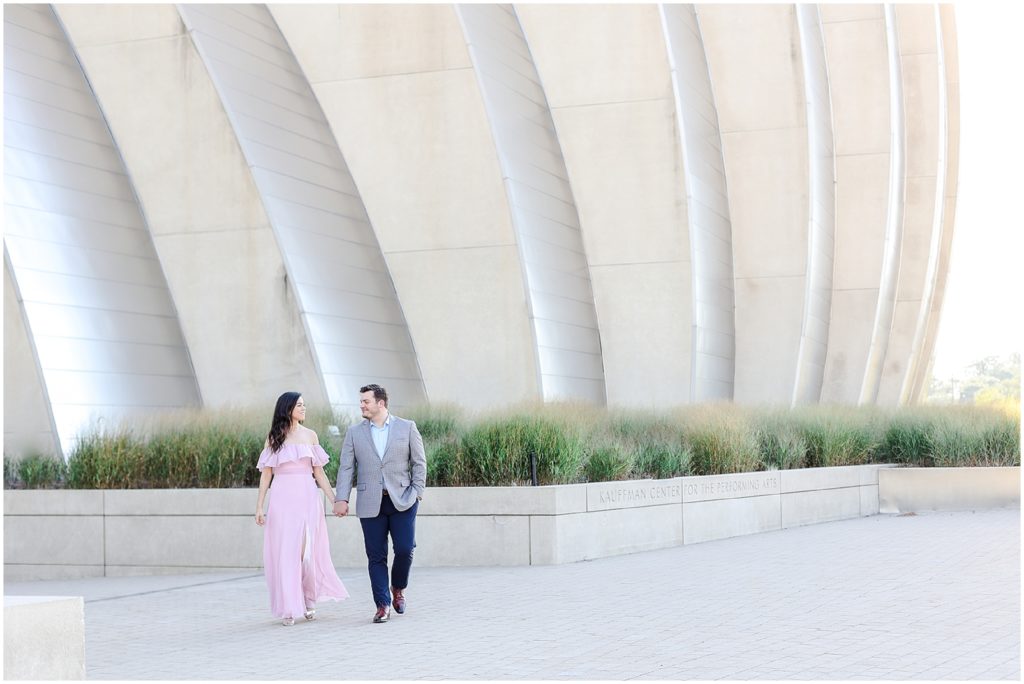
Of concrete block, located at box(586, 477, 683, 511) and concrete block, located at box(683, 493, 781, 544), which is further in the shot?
concrete block, located at box(683, 493, 781, 544)

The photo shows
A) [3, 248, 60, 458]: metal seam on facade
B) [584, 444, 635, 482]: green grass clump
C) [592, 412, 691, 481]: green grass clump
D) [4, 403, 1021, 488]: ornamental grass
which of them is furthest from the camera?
[3, 248, 60, 458]: metal seam on facade

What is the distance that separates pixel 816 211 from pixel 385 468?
2146 cm

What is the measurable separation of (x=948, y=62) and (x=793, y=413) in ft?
82.2

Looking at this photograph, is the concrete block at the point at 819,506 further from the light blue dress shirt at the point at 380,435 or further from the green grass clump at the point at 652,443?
the light blue dress shirt at the point at 380,435

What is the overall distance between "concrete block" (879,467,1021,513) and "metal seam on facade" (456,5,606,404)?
591 cm

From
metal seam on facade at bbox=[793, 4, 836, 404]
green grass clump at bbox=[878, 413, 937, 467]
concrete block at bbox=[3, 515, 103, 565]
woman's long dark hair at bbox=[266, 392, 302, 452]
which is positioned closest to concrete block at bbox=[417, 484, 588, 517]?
woman's long dark hair at bbox=[266, 392, 302, 452]

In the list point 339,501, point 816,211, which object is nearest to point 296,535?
point 339,501

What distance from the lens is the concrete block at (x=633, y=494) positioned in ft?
38.3

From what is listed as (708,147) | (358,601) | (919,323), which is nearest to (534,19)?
(708,147)

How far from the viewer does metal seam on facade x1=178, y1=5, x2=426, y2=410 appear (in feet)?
62.5

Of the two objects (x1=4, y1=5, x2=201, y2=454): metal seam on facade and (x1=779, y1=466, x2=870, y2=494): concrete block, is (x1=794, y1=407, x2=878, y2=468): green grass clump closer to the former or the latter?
(x1=779, y1=466, x2=870, y2=494): concrete block

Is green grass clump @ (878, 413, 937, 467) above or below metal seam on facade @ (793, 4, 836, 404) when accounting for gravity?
below

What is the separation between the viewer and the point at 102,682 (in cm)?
611

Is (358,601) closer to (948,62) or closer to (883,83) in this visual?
(883,83)
